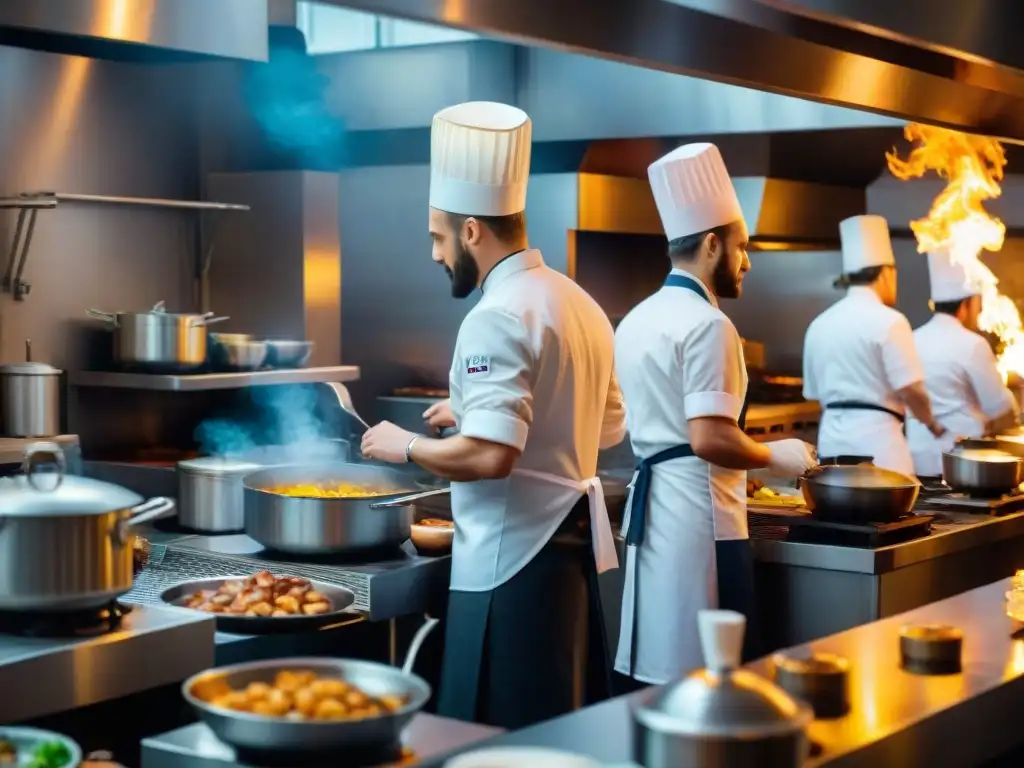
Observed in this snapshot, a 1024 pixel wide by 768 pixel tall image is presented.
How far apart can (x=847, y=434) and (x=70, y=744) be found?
13.8ft

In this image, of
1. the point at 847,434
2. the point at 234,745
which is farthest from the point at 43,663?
the point at 847,434

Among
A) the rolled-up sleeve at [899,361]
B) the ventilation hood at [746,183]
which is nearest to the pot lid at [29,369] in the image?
the ventilation hood at [746,183]

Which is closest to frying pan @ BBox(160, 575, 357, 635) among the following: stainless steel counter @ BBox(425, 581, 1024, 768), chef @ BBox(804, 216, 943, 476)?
stainless steel counter @ BBox(425, 581, 1024, 768)

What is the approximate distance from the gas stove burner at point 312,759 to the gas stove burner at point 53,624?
68 cm

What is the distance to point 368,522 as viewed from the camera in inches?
132

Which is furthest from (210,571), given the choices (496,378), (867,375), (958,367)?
(958,367)

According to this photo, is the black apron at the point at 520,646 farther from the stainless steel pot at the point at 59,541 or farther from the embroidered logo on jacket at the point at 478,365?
the stainless steel pot at the point at 59,541

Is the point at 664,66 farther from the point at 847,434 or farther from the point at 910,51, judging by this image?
the point at 847,434

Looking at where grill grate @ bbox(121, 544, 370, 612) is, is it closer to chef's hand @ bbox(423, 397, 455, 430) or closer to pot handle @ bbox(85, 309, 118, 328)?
chef's hand @ bbox(423, 397, 455, 430)

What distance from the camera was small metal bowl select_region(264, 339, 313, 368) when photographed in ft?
16.1

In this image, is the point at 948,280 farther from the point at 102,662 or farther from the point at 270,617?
the point at 102,662

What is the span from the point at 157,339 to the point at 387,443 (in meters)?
1.67

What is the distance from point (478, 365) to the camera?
292 centimetres

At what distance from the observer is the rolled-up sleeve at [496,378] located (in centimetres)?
286
